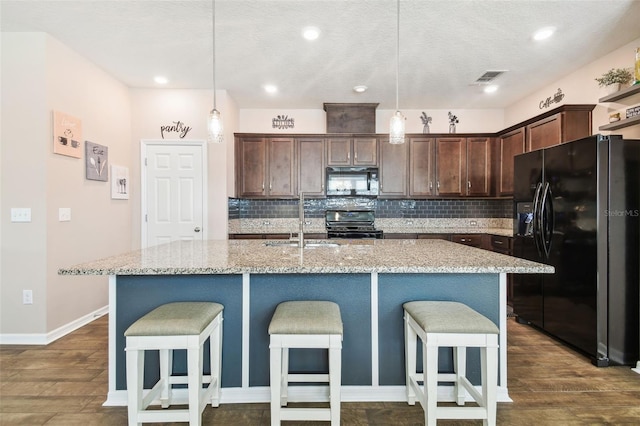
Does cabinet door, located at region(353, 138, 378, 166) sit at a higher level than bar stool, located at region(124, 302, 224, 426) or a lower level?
higher

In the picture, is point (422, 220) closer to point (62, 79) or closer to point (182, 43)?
point (182, 43)

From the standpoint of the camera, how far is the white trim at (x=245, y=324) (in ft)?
6.51

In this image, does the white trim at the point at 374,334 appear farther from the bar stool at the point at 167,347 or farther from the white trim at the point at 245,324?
the bar stool at the point at 167,347

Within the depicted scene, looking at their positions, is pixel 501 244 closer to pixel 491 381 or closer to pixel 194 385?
pixel 491 381

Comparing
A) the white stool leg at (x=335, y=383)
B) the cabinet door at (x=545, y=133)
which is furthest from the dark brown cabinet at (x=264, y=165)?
the white stool leg at (x=335, y=383)

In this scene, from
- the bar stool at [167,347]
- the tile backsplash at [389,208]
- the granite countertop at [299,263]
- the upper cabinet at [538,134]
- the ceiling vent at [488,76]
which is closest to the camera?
the bar stool at [167,347]

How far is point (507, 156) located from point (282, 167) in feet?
10.1

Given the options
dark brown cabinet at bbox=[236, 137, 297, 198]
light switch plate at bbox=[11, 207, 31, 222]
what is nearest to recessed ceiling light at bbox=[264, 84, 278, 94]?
dark brown cabinet at bbox=[236, 137, 297, 198]

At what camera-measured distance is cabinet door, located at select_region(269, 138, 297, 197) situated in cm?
474

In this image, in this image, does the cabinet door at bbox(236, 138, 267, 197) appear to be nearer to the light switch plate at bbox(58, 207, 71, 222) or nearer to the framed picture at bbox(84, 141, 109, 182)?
the framed picture at bbox(84, 141, 109, 182)

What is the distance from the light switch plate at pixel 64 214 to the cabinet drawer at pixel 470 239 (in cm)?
441

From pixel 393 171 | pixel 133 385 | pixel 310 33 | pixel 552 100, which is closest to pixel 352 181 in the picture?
pixel 393 171

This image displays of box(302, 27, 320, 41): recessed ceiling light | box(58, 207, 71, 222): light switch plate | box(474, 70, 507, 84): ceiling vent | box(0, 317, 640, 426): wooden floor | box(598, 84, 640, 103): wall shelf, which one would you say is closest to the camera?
box(0, 317, 640, 426): wooden floor

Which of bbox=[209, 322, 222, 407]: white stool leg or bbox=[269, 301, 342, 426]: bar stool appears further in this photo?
bbox=[209, 322, 222, 407]: white stool leg
